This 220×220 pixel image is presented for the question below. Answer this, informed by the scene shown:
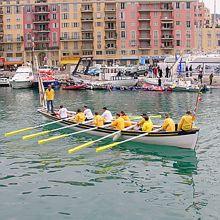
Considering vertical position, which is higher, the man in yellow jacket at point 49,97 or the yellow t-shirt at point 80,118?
the man in yellow jacket at point 49,97

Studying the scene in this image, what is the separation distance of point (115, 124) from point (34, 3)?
4133 inches

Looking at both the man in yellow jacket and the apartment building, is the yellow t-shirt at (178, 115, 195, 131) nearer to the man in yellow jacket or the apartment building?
the man in yellow jacket

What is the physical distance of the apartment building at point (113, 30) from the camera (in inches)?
4978

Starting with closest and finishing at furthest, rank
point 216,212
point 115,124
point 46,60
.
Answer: point 216,212 < point 115,124 < point 46,60

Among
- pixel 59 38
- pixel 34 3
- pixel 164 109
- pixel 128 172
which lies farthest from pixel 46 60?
pixel 128 172

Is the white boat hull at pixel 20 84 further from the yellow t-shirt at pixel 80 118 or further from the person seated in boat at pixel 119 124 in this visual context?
the person seated in boat at pixel 119 124

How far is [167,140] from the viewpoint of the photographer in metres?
29.2

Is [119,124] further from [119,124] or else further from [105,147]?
[105,147]

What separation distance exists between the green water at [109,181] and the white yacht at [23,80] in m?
51.1

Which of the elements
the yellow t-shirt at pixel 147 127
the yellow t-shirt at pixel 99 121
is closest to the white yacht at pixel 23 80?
the yellow t-shirt at pixel 99 121

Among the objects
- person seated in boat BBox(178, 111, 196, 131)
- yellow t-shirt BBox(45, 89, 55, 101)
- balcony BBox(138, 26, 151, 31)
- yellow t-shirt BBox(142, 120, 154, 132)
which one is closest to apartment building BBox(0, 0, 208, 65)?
balcony BBox(138, 26, 151, 31)

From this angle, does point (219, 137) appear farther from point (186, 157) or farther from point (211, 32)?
point (211, 32)

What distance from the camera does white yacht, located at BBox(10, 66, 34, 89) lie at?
278 feet

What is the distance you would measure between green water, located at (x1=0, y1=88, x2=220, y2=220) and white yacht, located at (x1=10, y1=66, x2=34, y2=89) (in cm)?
5114
